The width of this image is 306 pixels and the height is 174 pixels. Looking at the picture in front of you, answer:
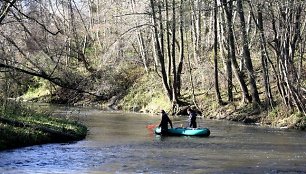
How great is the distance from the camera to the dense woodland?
19.2 metres

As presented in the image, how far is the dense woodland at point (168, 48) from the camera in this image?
754 inches

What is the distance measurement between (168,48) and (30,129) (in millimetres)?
20751

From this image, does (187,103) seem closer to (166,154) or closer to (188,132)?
(188,132)

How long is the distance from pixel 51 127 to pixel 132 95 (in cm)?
2446

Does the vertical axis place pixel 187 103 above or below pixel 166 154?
above

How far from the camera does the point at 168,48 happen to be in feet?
136

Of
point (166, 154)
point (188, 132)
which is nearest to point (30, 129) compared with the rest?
point (166, 154)

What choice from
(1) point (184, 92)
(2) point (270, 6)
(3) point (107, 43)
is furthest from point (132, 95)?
(2) point (270, 6)

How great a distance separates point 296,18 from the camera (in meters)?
29.0

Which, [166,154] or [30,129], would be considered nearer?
[166,154]

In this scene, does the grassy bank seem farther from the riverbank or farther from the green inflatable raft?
the riverbank

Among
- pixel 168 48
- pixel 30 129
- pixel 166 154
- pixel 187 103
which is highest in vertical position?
pixel 168 48

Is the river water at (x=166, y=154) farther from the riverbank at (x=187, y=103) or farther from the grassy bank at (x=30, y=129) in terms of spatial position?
the riverbank at (x=187, y=103)

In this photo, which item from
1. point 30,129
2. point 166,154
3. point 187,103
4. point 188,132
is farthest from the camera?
point 187,103
